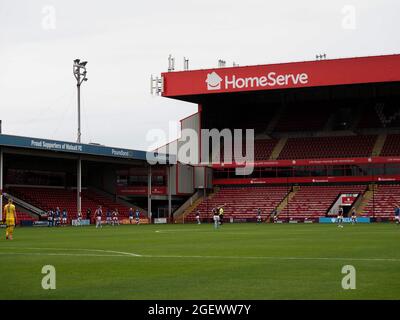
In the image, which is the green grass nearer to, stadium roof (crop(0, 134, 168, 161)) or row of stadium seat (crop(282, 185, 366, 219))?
stadium roof (crop(0, 134, 168, 161))

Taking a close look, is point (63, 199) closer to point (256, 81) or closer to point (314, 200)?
point (256, 81)

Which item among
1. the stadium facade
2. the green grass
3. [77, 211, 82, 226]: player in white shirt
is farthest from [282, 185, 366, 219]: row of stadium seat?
the green grass

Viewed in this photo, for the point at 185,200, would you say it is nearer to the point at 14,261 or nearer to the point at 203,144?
the point at 203,144

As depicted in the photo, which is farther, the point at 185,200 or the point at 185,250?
the point at 185,200

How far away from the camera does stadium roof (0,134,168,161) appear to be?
6252 cm

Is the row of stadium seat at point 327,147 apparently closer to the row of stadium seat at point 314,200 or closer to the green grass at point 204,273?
the row of stadium seat at point 314,200

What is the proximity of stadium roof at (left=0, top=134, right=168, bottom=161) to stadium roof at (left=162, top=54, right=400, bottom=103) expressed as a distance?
10155 mm

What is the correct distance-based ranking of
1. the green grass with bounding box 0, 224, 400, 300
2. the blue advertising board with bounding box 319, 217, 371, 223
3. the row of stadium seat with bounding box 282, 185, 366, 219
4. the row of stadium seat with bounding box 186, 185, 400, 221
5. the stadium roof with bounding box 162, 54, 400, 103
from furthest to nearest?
the row of stadium seat with bounding box 282, 185, 366, 219, the row of stadium seat with bounding box 186, 185, 400, 221, the stadium roof with bounding box 162, 54, 400, 103, the blue advertising board with bounding box 319, 217, 371, 223, the green grass with bounding box 0, 224, 400, 300

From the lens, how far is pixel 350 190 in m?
80.7

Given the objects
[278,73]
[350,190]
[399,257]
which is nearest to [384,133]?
[350,190]

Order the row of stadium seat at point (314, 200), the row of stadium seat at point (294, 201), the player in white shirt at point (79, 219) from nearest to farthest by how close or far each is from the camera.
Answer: the player in white shirt at point (79, 219)
the row of stadium seat at point (294, 201)
the row of stadium seat at point (314, 200)

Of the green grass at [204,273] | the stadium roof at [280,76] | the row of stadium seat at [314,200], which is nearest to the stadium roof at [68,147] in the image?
the stadium roof at [280,76]

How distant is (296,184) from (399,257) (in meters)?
64.0

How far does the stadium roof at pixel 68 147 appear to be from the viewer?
6252cm
